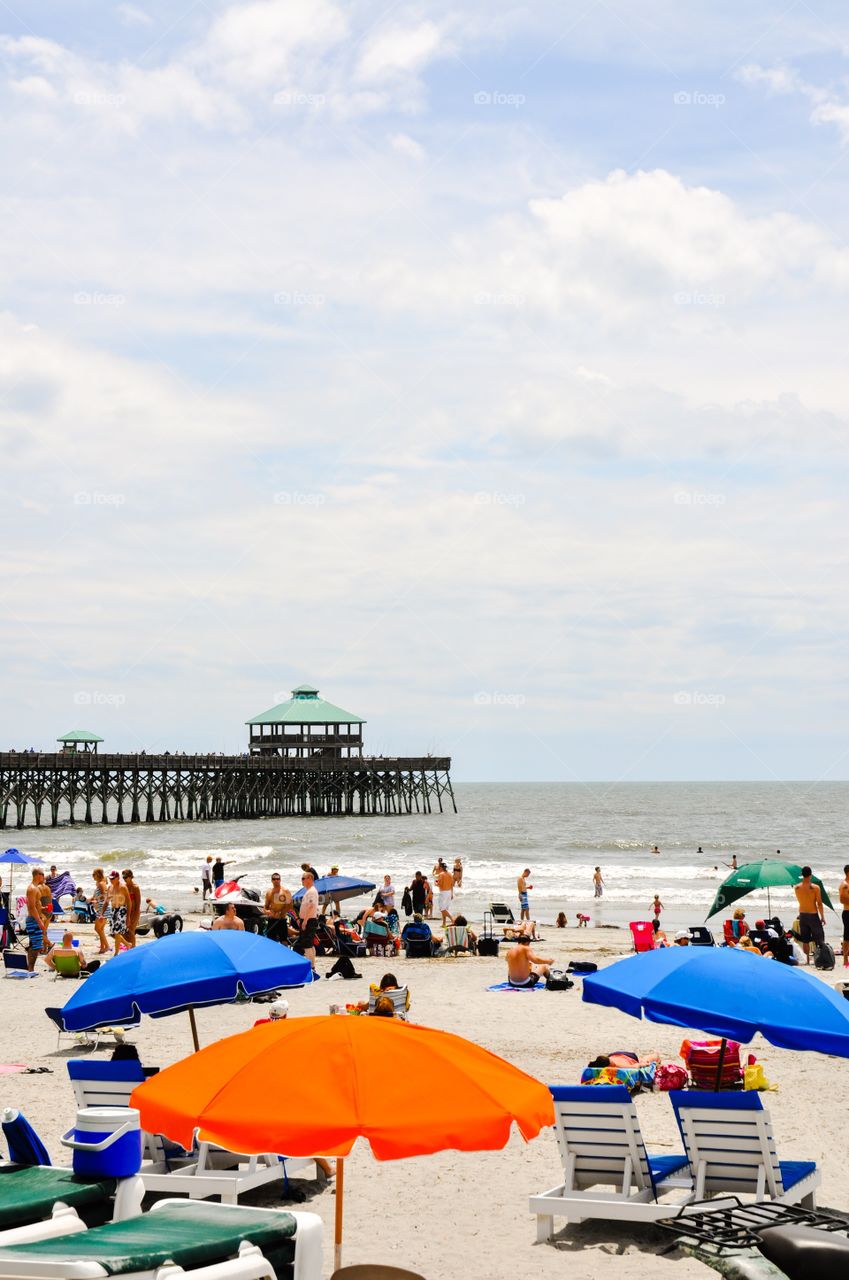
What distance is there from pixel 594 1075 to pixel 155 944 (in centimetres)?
294

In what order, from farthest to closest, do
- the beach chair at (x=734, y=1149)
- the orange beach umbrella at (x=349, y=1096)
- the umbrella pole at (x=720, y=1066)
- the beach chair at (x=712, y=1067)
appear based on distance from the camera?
the beach chair at (x=712, y=1067) < the umbrella pole at (x=720, y=1066) < the beach chair at (x=734, y=1149) < the orange beach umbrella at (x=349, y=1096)

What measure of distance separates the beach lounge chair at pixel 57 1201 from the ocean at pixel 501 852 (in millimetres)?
23312

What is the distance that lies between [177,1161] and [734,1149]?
309cm

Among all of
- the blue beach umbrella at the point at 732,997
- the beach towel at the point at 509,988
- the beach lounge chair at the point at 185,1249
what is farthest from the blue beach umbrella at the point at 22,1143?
the beach towel at the point at 509,988

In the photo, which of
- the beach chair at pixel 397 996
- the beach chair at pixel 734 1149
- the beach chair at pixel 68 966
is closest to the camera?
the beach chair at pixel 734 1149

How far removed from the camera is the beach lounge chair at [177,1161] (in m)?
7.08

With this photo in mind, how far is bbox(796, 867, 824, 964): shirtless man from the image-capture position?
54.5 feet

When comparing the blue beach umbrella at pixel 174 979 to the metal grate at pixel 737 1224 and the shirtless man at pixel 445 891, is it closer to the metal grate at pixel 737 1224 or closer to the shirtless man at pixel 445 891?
the metal grate at pixel 737 1224

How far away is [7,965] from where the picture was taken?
1686cm

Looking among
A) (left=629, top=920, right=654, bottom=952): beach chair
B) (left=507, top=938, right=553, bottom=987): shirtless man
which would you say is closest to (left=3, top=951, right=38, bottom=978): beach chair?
(left=507, top=938, right=553, bottom=987): shirtless man

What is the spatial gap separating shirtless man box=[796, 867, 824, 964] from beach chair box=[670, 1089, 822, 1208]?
1019cm

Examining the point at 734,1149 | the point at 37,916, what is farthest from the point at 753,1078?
the point at 37,916

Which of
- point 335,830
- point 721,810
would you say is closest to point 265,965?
point 335,830

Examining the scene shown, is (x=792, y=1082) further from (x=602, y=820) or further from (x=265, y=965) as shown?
(x=602, y=820)
